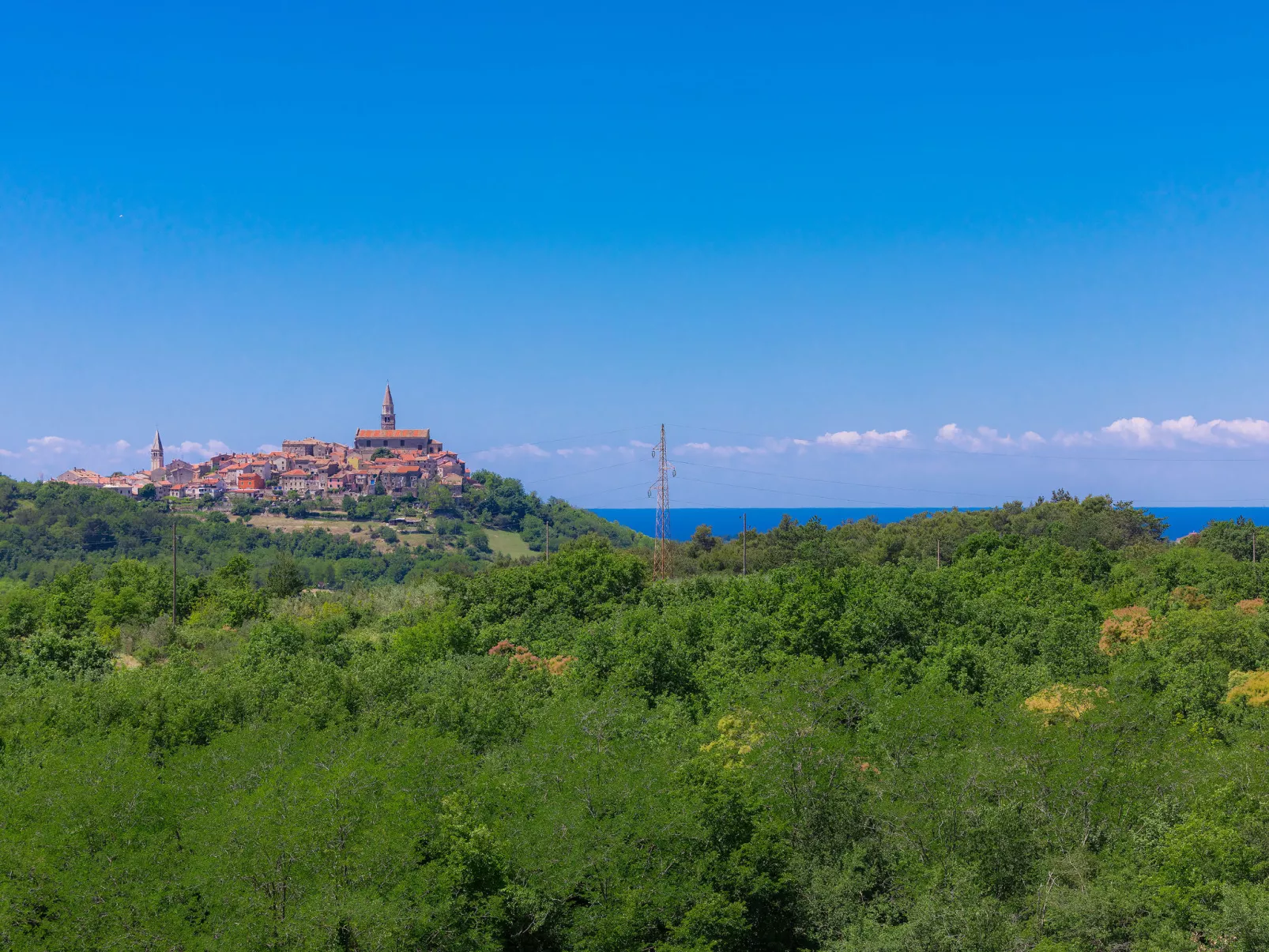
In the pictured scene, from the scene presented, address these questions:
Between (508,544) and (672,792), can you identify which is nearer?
(672,792)

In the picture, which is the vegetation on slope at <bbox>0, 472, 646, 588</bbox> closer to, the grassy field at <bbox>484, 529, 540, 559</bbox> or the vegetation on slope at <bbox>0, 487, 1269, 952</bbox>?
the grassy field at <bbox>484, 529, 540, 559</bbox>

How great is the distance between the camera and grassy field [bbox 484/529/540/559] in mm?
173075

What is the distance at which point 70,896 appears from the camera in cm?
2139

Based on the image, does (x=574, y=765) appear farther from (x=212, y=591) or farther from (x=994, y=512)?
(x=994, y=512)

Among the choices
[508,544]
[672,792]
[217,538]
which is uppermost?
[217,538]

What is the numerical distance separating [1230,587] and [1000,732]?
125 ft

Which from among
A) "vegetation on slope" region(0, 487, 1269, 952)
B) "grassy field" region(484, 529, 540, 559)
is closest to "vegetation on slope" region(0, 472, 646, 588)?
"grassy field" region(484, 529, 540, 559)

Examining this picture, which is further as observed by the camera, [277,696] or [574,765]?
[277,696]

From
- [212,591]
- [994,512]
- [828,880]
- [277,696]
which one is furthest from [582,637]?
[994,512]

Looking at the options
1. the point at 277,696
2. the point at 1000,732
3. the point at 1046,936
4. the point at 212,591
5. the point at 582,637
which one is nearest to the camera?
the point at 1046,936

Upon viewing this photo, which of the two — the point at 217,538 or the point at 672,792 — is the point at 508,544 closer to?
the point at 217,538

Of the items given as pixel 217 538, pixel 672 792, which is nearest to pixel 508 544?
pixel 217 538

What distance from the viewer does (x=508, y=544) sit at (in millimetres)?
179250

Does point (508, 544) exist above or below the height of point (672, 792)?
below
